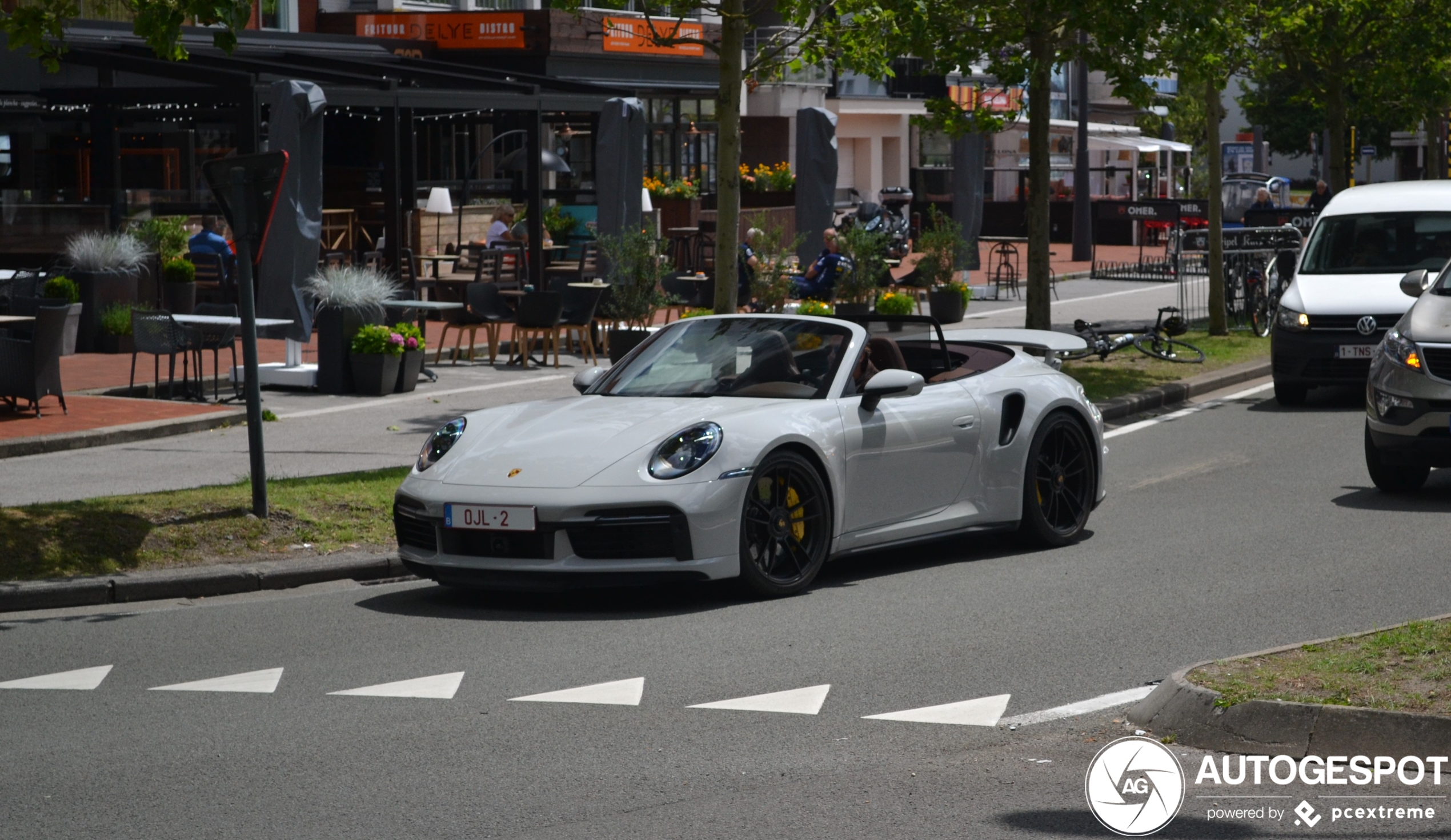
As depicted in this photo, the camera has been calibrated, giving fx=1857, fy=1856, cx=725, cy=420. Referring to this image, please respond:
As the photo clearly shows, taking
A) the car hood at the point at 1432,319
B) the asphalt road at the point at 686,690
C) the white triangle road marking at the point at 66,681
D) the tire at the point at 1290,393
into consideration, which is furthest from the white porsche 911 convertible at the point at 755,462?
the tire at the point at 1290,393

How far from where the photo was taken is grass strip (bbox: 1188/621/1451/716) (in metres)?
5.82

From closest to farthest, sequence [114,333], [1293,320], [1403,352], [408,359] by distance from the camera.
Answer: [1403,352]
[1293,320]
[408,359]
[114,333]

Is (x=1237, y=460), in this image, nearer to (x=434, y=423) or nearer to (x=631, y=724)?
(x=434, y=423)

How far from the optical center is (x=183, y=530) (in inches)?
392

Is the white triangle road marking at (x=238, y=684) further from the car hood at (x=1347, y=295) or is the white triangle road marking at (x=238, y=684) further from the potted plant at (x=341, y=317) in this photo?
the car hood at (x=1347, y=295)

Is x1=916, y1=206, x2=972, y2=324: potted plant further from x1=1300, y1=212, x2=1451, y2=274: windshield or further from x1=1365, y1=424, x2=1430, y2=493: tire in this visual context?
x1=1365, y1=424, x2=1430, y2=493: tire

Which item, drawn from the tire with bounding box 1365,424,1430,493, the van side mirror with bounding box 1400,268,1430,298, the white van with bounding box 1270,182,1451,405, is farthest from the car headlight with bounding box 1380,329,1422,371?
the white van with bounding box 1270,182,1451,405

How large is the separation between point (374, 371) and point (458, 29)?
756 inches

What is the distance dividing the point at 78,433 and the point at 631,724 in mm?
8917

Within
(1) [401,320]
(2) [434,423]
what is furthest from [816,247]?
(2) [434,423]

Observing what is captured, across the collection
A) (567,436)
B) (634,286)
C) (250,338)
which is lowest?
(567,436)

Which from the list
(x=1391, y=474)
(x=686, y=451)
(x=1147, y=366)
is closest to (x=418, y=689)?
(x=686, y=451)

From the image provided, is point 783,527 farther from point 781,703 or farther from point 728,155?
point 728,155

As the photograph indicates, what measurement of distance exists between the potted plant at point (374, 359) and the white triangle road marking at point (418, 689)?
10596mm
